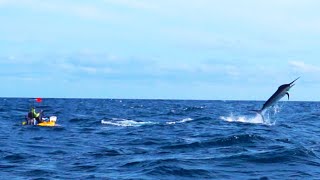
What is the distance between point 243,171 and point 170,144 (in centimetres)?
753

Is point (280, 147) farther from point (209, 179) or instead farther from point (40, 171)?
point (40, 171)

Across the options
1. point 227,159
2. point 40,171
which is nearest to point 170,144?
point 227,159

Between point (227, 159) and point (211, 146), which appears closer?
point (227, 159)

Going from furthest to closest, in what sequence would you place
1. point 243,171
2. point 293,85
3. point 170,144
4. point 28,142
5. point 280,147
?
point 293,85, point 28,142, point 170,144, point 280,147, point 243,171

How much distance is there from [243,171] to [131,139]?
11.0 metres

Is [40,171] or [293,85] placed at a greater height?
[293,85]

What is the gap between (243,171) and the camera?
50.9 ft

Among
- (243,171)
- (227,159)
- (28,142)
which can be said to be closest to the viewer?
(243,171)

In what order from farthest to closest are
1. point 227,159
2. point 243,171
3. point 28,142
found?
point 28,142
point 227,159
point 243,171

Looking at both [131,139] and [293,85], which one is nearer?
[131,139]

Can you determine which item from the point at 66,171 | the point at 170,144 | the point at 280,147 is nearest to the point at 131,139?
the point at 170,144

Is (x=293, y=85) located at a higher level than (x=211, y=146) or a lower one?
higher

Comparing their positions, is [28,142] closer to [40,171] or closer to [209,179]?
[40,171]

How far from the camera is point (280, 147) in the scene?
21141mm
